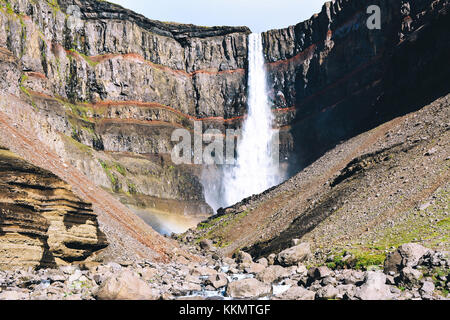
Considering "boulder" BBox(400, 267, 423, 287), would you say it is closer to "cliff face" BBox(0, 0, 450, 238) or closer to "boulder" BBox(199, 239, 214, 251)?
"boulder" BBox(199, 239, 214, 251)

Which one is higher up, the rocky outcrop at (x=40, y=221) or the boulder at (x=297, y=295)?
the rocky outcrop at (x=40, y=221)

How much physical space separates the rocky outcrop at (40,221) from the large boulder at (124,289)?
5755 millimetres

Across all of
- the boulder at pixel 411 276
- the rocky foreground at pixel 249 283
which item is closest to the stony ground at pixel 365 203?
the rocky foreground at pixel 249 283

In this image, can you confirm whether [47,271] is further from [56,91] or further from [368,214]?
[56,91]

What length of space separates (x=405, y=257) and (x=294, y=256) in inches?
388

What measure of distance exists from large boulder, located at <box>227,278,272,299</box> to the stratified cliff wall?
40.1 meters

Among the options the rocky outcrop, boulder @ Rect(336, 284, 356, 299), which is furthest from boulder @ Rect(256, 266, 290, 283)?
the rocky outcrop

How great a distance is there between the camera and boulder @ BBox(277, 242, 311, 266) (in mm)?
26847

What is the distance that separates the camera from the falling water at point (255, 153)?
86.6 meters

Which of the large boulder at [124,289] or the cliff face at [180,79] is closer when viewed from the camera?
the large boulder at [124,289]

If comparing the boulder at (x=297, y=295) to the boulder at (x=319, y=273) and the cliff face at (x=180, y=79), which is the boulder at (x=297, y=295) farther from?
the cliff face at (x=180, y=79)

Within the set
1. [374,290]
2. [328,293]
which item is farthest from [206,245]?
[374,290]

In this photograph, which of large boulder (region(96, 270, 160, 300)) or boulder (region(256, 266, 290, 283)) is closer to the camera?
large boulder (region(96, 270, 160, 300))
